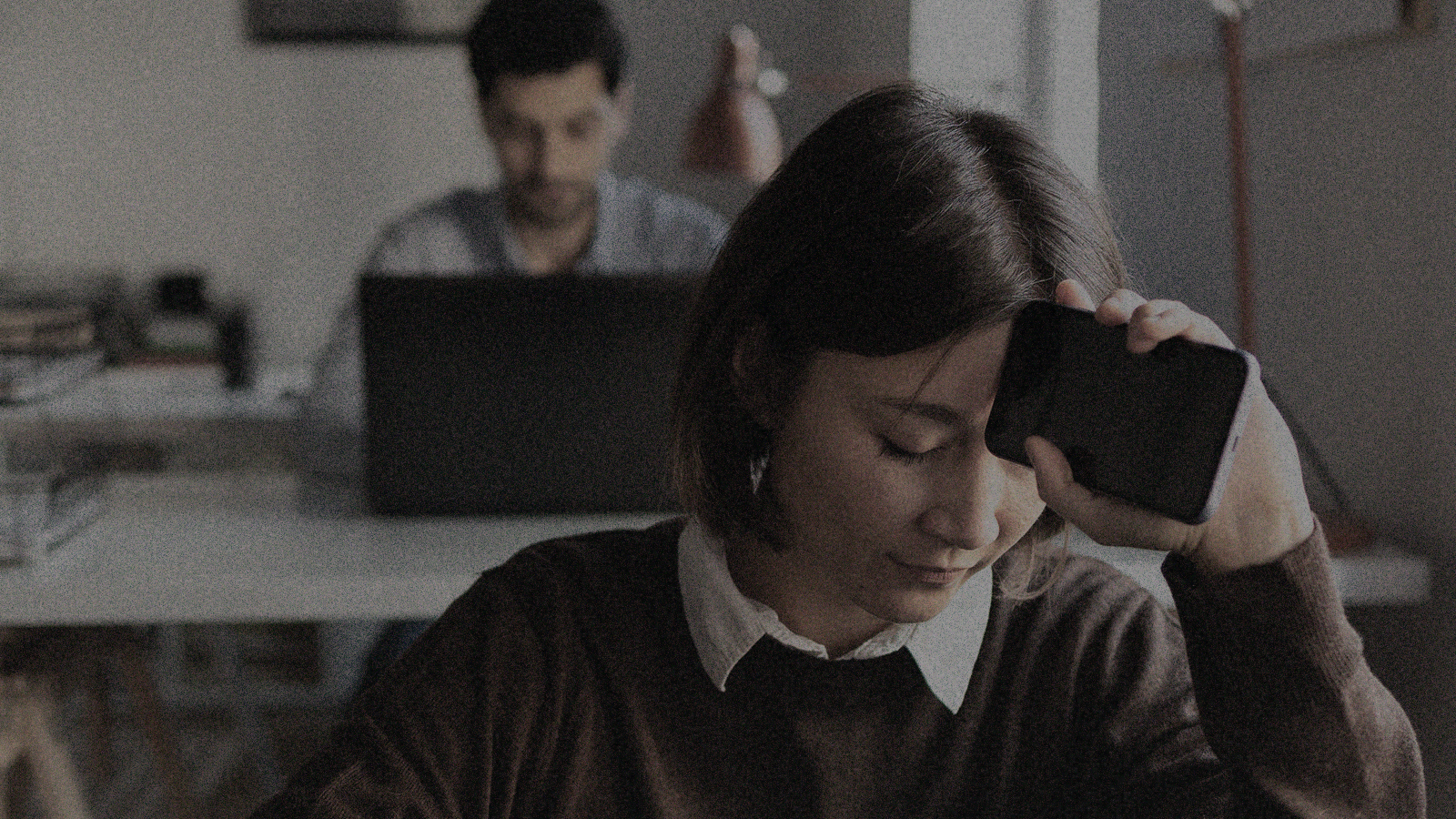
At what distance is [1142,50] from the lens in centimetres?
200

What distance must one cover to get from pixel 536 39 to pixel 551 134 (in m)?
0.14

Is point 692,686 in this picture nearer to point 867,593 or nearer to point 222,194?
point 867,593

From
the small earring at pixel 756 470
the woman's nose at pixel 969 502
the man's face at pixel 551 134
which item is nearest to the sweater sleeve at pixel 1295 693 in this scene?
the woman's nose at pixel 969 502

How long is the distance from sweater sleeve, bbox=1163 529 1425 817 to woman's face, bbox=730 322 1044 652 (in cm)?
11

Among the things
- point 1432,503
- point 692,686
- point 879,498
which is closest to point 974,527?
point 879,498

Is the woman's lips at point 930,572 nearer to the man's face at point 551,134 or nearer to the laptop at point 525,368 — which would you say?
the laptop at point 525,368

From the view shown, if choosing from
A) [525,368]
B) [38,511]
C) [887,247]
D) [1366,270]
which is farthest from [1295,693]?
[38,511]

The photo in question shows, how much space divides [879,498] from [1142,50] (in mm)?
1414

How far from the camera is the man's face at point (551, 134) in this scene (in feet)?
7.30

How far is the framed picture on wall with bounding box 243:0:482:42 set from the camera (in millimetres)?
3426

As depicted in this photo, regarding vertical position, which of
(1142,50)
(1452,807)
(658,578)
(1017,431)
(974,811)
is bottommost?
Answer: (1452,807)

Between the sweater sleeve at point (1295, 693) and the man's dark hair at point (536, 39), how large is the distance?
64.0 inches

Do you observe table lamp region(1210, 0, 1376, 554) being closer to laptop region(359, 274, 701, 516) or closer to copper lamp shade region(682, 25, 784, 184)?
laptop region(359, 274, 701, 516)

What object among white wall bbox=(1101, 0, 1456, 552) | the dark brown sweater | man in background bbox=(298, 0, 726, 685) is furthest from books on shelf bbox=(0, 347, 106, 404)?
white wall bbox=(1101, 0, 1456, 552)
